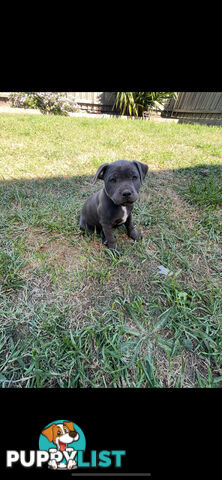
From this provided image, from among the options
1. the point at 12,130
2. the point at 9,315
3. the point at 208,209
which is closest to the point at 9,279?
the point at 9,315

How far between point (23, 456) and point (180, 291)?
153 centimetres

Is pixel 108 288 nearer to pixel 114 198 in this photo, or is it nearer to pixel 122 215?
pixel 122 215

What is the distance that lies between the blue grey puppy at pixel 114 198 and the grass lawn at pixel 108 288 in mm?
231

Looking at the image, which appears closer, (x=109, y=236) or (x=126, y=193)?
(x=126, y=193)

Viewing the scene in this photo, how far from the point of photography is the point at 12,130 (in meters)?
6.27

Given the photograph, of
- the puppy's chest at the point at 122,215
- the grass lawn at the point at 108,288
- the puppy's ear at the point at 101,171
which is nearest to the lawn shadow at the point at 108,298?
the grass lawn at the point at 108,288

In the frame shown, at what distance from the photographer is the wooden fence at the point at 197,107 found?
1001 cm

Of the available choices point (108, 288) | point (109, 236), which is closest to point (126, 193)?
point (109, 236)

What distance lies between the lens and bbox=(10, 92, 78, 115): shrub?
968 cm

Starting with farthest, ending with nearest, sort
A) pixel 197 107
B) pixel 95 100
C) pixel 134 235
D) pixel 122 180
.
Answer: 1. pixel 95 100
2. pixel 197 107
3. pixel 134 235
4. pixel 122 180

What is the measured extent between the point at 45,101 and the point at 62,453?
487 inches

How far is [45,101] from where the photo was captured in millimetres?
9695

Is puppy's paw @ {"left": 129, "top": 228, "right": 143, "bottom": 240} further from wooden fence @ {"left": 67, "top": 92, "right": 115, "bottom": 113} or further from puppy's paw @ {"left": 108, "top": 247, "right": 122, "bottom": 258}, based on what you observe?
wooden fence @ {"left": 67, "top": 92, "right": 115, "bottom": 113}

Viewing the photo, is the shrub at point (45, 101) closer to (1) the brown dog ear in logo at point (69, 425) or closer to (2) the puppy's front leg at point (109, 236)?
(2) the puppy's front leg at point (109, 236)
